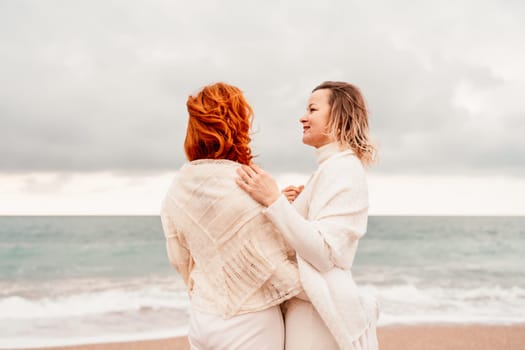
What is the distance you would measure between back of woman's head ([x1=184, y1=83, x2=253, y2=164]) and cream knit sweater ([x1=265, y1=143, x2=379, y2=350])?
0.30 metres

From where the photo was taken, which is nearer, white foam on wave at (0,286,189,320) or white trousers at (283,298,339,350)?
white trousers at (283,298,339,350)

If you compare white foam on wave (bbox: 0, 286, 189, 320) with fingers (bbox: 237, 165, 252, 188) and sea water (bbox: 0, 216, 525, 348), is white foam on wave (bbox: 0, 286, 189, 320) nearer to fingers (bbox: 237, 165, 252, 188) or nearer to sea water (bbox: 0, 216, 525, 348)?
sea water (bbox: 0, 216, 525, 348)

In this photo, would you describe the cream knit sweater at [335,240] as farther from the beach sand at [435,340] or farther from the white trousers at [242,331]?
the beach sand at [435,340]

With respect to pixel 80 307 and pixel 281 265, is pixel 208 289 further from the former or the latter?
pixel 80 307

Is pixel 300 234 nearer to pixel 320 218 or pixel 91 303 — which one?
pixel 320 218

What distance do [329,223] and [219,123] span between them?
24.0 inches

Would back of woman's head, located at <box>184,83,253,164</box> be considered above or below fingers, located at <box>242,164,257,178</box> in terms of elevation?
above

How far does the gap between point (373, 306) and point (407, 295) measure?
32.6 feet

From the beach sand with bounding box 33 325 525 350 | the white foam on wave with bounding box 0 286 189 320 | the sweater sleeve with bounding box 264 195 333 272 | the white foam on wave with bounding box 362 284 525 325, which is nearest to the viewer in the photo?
the sweater sleeve with bounding box 264 195 333 272

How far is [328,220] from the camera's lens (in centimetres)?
219

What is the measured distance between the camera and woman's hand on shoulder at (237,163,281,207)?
2150 mm

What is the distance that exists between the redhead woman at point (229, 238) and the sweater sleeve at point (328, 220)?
4.8 inches

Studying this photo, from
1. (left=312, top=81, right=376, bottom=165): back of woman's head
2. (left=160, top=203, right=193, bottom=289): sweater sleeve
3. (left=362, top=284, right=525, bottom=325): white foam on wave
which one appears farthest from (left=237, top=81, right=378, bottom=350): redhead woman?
(left=362, top=284, right=525, bottom=325): white foam on wave

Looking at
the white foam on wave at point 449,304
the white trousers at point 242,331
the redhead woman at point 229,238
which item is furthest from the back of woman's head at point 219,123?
the white foam on wave at point 449,304
